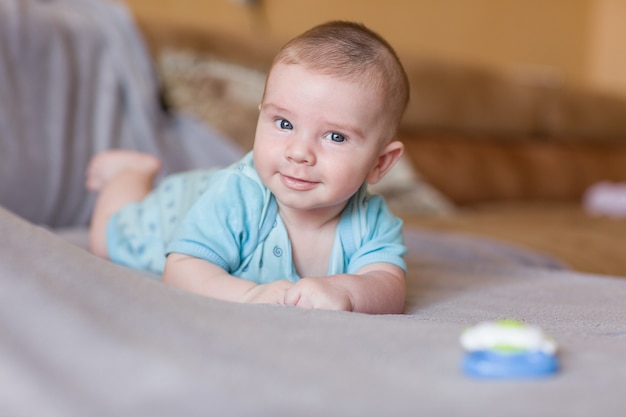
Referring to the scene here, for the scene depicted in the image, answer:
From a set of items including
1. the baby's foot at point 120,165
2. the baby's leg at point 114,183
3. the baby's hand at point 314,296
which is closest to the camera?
the baby's hand at point 314,296

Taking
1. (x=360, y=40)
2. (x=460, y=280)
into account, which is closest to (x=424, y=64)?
(x=460, y=280)

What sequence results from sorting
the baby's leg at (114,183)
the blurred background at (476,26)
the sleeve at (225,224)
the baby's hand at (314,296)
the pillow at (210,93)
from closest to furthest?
the baby's hand at (314,296) < the sleeve at (225,224) < the baby's leg at (114,183) < the pillow at (210,93) < the blurred background at (476,26)

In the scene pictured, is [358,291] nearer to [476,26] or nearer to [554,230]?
[554,230]

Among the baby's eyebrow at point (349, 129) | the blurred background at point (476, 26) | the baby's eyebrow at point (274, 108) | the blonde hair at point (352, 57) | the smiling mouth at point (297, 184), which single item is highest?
the blurred background at point (476, 26)

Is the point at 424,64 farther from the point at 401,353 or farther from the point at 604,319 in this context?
the point at 401,353

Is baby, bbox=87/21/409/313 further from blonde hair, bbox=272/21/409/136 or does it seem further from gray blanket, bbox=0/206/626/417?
gray blanket, bbox=0/206/626/417

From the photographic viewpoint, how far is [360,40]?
955 millimetres

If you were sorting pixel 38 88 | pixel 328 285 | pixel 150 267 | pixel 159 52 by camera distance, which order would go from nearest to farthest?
pixel 328 285
pixel 150 267
pixel 38 88
pixel 159 52

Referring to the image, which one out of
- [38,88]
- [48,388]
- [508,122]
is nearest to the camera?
[48,388]

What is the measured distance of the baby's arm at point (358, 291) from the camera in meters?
0.87

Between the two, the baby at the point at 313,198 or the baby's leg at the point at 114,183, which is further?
the baby's leg at the point at 114,183

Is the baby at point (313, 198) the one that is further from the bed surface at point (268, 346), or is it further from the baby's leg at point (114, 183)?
the baby's leg at point (114, 183)

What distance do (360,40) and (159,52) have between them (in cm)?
127

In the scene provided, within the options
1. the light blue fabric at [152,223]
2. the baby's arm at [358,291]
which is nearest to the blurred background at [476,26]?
the light blue fabric at [152,223]
